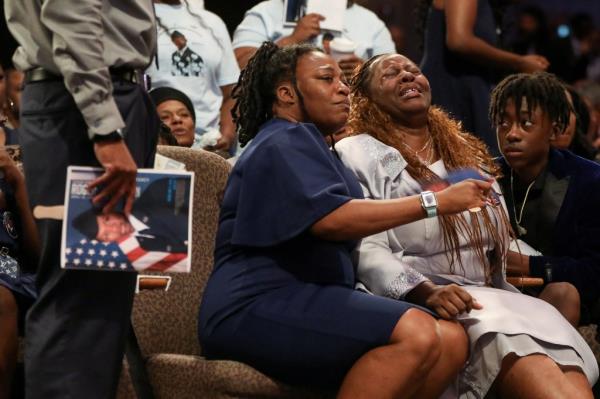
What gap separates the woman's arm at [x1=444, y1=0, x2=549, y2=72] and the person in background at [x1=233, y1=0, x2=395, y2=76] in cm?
51

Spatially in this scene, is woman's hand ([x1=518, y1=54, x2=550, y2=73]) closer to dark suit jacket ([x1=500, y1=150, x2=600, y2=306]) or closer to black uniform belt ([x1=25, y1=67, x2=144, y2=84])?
dark suit jacket ([x1=500, y1=150, x2=600, y2=306])

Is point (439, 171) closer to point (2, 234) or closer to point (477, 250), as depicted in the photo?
point (477, 250)

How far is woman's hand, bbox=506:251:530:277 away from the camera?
3633 millimetres

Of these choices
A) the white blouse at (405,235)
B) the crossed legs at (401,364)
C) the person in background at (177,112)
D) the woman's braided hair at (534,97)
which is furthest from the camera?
the person in background at (177,112)

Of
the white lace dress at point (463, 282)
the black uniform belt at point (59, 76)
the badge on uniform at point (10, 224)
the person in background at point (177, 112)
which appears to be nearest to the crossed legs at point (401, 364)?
the white lace dress at point (463, 282)

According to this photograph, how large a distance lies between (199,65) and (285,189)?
2.01 metres

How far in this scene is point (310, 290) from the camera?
2.91 m

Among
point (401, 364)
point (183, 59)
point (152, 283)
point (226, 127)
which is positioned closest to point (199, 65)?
point (183, 59)

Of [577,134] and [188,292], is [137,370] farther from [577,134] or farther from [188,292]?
[577,134]

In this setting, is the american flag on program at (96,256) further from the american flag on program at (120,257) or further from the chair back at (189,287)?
the chair back at (189,287)

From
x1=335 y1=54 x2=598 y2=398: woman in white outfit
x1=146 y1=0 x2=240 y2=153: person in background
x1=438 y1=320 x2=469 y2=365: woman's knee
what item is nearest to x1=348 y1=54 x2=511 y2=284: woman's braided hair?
x1=335 y1=54 x2=598 y2=398: woman in white outfit

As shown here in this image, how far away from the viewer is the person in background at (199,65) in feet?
15.4

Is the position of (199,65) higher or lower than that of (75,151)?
lower

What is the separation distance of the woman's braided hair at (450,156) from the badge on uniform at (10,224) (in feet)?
3.70
